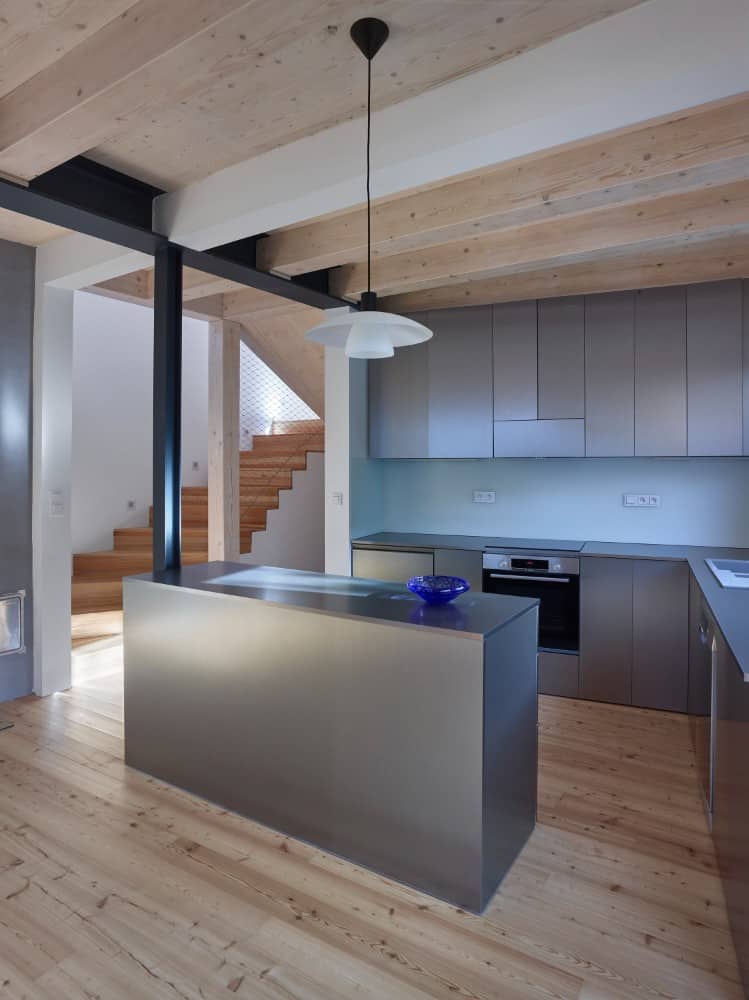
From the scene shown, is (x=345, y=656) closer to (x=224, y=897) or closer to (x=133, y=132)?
(x=224, y=897)

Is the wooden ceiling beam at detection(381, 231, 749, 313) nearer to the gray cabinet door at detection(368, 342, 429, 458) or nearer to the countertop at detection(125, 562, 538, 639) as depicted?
the gray cabinet door at detection(368, 342, 429, 458)

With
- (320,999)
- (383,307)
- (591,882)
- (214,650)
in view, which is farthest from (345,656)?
(383,307)

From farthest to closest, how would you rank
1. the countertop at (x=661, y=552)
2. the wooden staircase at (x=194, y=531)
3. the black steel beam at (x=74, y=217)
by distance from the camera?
the wooden staircase at (x=194, y=531), the black steel beam at (x=74, y=217), the countertop at (x=661, y=552)

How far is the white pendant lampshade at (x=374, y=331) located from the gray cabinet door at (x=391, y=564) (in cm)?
214

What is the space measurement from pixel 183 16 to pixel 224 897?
254 centimetres

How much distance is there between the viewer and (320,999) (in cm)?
164

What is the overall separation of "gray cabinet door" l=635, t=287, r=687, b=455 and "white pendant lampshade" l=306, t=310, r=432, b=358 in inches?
80.9

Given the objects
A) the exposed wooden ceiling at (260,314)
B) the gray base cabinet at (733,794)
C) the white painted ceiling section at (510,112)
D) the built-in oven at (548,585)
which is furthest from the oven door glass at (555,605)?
the exposed wooden ceiling at (260,314)

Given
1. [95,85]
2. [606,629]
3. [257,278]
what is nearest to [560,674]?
[606,629]

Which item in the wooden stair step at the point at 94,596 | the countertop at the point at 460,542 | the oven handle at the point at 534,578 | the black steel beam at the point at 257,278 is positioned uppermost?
the black steel beam at the point at 257,278

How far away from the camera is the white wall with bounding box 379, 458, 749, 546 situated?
3.89 meters

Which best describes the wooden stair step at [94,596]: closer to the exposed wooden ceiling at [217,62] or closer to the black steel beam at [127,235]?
the black steel beam at [127,235]

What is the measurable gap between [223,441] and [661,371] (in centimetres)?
327

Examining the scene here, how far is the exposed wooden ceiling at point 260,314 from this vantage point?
4410mm
